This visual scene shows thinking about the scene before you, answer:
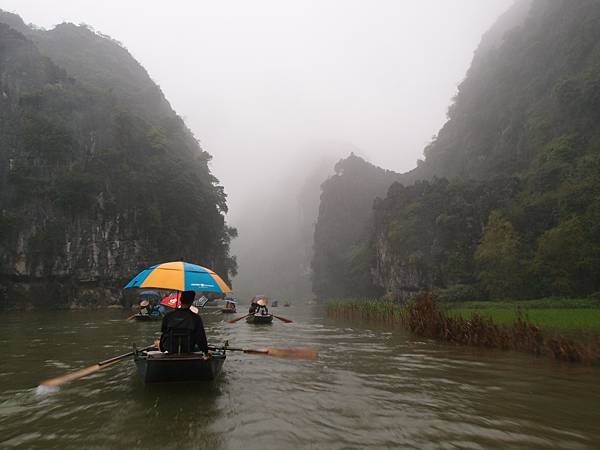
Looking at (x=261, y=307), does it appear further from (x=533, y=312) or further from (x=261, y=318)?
(x=533, y=312)

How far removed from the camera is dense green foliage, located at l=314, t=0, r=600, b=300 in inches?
1118

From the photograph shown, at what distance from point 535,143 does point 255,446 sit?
171 feet

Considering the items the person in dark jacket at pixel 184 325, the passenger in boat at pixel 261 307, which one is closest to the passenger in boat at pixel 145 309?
the passenger in boat at pixel 261 307

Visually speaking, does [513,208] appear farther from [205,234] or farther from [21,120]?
[21,120]

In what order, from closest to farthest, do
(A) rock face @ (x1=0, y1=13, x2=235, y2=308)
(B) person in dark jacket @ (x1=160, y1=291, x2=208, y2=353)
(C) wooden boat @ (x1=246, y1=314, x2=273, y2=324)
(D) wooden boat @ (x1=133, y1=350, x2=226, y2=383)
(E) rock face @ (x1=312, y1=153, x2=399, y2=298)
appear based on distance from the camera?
(D) wooden boat @ (x1=133, y1=350, x2=226, y2=383), (B) person in dark jacket @ (x1=160, y1=291, x2=208, y2=353), (C) wooden boat @ (x1=246, y1=314, x2=273, y2=324), (A) rock face @ (x1=0, y1=13, x2=235, y2=308), (E) rock face @ (x1=312, y1=153, x2=399, y2=298)

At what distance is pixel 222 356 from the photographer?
7203mm

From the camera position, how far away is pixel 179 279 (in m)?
7.11

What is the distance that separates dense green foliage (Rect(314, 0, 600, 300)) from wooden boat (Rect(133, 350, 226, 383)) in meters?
26.0

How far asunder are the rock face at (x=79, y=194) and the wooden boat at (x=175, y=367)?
37042 mm

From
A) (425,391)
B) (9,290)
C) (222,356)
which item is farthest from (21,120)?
(425,391)

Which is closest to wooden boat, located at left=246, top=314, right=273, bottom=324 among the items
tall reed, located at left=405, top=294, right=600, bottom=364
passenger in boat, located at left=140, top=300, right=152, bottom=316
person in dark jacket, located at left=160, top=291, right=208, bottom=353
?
passenger in boat, located at left=140, top=300, right=152, bottom=316

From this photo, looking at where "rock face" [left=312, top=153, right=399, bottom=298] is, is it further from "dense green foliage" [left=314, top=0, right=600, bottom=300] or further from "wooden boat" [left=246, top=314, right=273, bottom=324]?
"wooden boat" [left=246, top=314, right=273, bottom=324]

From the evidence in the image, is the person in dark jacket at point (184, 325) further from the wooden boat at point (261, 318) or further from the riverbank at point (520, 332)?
the wooden boat at point (261, 318)

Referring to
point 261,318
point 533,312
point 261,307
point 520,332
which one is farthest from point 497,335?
A: point 261,307
